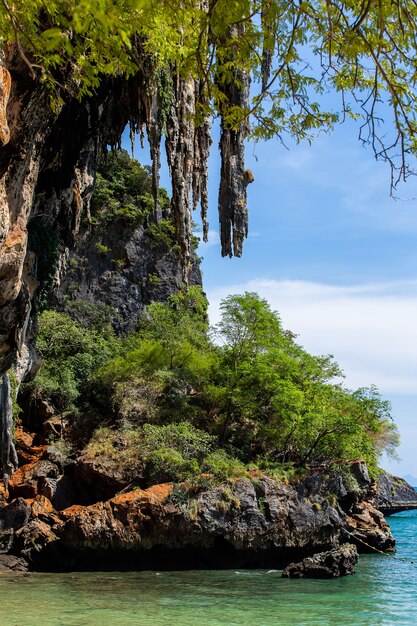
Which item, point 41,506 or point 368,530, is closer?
point 41,506

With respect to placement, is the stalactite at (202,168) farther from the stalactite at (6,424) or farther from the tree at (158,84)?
the stalactite at (6,424)

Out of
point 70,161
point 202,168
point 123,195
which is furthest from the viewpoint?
point 123,195

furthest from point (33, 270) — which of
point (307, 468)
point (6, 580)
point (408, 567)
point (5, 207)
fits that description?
point (408, 567)

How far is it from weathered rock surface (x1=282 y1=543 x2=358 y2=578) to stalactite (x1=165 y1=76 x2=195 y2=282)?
32.4 feet

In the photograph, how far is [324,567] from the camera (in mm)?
16938

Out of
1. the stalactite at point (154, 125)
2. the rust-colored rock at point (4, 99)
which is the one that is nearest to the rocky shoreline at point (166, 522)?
the stalactite at point (154, 125)

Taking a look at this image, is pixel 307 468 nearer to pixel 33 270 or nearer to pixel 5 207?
pixel 33 270

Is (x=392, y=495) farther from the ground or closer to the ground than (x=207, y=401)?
closer to the ground

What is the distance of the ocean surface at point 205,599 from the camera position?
11.3m

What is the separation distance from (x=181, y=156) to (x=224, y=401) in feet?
43.3

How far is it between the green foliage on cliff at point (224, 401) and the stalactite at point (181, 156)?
9053 millimetres

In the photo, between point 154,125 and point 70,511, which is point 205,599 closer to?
point 70,511

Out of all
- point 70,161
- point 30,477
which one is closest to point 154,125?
point 70,161

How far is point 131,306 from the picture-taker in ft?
127
